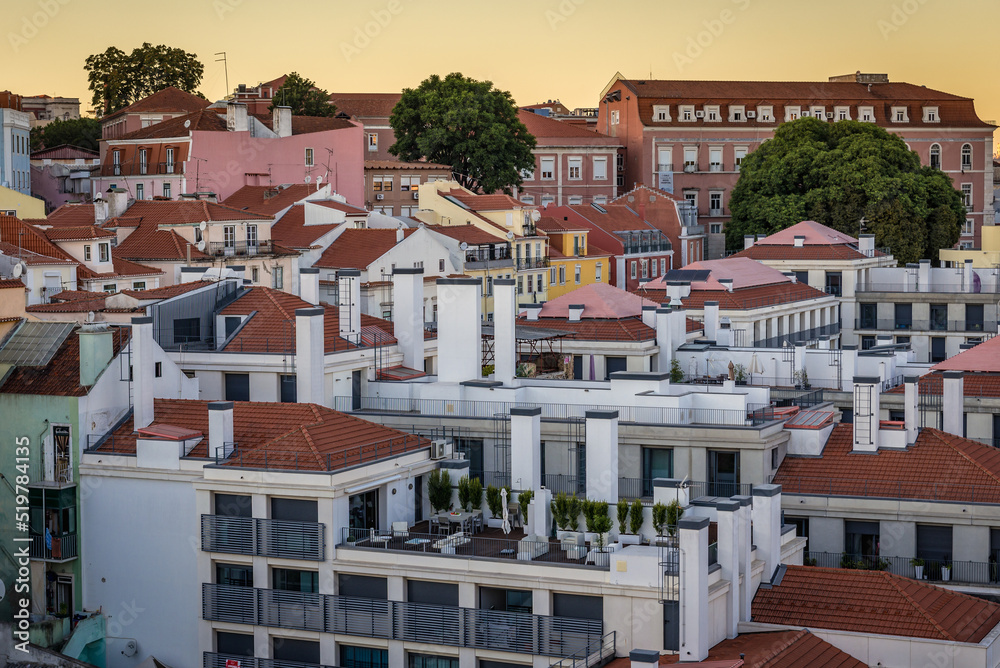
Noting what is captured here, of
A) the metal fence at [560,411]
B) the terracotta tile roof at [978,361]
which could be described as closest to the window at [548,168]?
the terracotta tile roof at [978,361]

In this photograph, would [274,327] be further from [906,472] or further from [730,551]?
[730,551]

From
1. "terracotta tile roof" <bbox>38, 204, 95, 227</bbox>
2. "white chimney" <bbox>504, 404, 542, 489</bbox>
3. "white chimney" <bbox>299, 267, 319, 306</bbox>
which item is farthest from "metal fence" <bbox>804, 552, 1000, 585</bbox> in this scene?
"terracotta tile roof" <bbox>38, 204, 95, 227</bbox>

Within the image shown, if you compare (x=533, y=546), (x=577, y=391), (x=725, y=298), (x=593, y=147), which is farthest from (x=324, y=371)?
(x=593, y=147)

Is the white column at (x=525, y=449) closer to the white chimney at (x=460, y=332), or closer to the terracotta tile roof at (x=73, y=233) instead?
the white chimney at (x=460, y=332)

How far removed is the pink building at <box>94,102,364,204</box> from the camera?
82375 millimetres

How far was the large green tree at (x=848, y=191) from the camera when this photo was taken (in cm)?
9044

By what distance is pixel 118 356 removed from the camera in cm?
3709

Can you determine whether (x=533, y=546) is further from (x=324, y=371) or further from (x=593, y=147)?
(x=593, y=147)

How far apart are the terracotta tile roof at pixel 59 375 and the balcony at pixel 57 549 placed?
2.97 m

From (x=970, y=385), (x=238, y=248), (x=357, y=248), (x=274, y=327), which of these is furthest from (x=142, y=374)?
(x=357, y=248)

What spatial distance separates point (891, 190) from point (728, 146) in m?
31.0

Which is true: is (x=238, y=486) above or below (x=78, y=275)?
below

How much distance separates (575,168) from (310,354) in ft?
261

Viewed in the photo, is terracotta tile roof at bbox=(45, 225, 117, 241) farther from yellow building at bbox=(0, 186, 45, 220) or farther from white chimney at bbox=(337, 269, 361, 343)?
white chimney at bbox=(337, 269, 361, 343)
